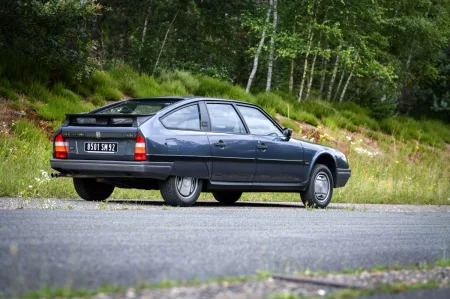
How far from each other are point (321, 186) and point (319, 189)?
0.07 metres

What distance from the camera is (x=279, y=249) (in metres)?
6.63

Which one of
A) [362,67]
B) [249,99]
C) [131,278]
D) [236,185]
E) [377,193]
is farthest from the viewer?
[362,67]

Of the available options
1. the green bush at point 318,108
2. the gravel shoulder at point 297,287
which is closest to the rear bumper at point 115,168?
the gravel shoulder at point 297,287

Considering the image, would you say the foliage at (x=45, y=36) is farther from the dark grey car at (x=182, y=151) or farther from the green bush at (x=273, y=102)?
the dark grey car at (x=182, y=151)

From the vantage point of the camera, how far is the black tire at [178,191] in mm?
11469

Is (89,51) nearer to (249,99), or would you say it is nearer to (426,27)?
(249,99)

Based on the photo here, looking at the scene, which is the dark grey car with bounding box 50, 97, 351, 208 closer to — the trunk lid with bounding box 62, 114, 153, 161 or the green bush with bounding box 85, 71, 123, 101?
the trunk lid with bounding box 62, 114, 153, 161

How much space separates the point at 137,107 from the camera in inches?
481

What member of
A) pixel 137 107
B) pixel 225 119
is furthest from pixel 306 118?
pixel 137 107

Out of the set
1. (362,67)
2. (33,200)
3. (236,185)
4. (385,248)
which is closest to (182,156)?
(236,185)

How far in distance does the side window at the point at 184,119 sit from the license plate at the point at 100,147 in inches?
29.5

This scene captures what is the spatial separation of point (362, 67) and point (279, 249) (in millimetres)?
26853

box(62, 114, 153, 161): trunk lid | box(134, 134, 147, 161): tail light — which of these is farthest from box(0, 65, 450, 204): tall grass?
box(134, 134, 147, 161): tail light

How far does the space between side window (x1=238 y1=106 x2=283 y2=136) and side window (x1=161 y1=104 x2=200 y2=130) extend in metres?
1.02
